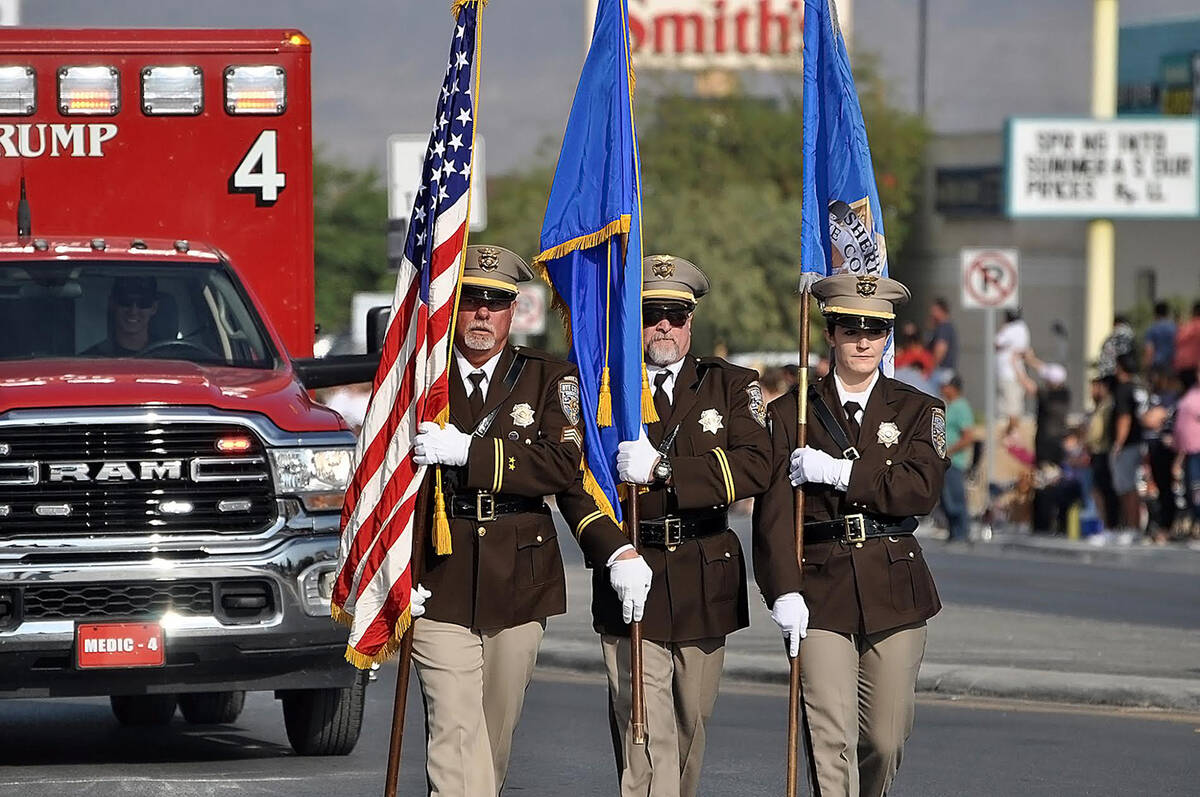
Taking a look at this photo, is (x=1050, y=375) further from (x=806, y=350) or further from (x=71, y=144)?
(x=806, y=350)

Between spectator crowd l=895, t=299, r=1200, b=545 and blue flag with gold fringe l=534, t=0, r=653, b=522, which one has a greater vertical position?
blue flag with gold fringe l=534, t=0, r=653, b=522

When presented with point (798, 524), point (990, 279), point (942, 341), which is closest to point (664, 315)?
point (798, 524)

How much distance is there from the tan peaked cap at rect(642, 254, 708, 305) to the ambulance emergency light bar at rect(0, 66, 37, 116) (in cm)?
509

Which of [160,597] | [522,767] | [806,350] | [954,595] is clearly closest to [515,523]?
[806,350]

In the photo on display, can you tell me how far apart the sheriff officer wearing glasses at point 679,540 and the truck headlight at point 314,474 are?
2066 mm

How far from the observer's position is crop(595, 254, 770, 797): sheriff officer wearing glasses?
25.3ft

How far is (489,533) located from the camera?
754 cm

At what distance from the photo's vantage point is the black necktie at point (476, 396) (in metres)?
7.63

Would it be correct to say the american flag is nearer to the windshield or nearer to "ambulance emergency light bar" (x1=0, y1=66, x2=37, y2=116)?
the windshield

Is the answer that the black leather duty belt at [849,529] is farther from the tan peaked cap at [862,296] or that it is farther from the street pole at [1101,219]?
the street pole at [1101,219]

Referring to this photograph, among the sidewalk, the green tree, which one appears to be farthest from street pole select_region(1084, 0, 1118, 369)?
the green tree

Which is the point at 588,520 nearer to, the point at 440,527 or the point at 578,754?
the point at 440,527

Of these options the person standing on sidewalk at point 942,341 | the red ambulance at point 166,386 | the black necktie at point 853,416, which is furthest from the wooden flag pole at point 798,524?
the person standing on sidewalk at point 942,341

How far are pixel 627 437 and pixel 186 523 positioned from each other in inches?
98.2
